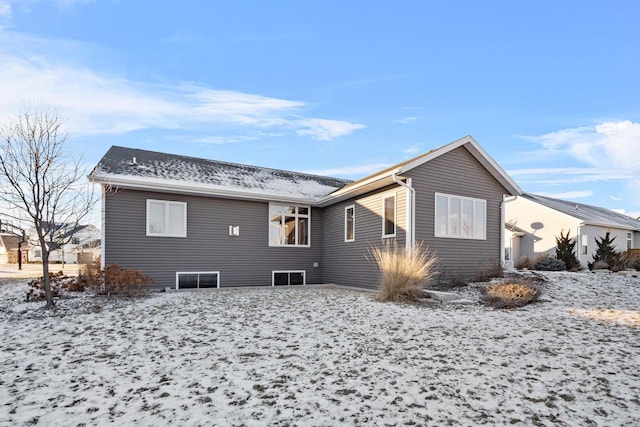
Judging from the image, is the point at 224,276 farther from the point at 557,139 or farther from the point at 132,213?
the point at 557,139

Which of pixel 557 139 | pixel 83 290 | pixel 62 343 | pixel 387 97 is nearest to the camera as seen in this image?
pixel 62 343

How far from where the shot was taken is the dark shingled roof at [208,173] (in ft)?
35.8

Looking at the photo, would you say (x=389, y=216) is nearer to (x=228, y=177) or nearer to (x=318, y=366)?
(x=228, y=177)

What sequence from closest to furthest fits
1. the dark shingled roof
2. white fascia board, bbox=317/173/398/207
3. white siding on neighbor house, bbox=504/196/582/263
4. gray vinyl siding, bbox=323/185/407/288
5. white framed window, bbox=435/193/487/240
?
1. white fascia board, bbox=317/173/398/207
2. gray vinyl siding, bbox=323/185/407/288
3. white framed window, bbox=435/193/487/240
4. the dark shingled roof
5. white siding on neighbor house, bbox=504/196/582/263

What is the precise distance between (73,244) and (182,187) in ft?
115

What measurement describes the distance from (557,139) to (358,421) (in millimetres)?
16432

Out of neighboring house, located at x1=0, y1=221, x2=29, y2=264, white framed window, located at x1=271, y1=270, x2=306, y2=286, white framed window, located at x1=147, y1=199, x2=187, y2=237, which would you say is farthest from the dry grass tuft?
neighboring house, located at x1=0, y1=221, x2=29, y2=264

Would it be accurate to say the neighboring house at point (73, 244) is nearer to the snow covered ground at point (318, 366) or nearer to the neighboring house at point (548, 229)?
the snow covered ground at point (318, 366)

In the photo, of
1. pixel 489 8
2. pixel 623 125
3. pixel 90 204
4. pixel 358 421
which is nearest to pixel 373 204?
pixel 489 8

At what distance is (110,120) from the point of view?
1190 centimetres

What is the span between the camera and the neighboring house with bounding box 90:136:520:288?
1011cm

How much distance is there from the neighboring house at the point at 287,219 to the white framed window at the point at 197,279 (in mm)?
28

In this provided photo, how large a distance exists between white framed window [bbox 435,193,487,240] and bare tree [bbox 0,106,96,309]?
8765 millimetres

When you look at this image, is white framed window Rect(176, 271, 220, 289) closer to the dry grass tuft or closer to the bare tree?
the bare tree
